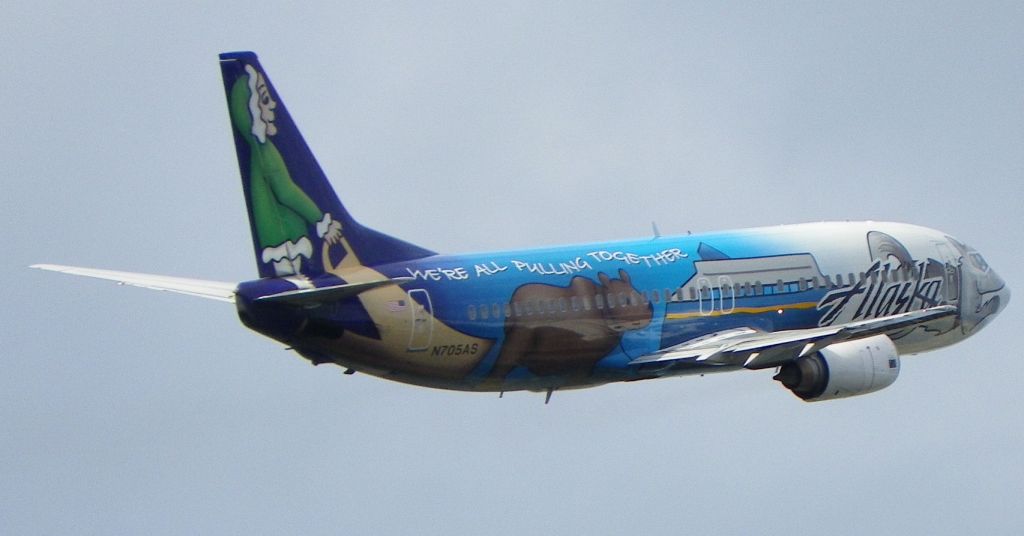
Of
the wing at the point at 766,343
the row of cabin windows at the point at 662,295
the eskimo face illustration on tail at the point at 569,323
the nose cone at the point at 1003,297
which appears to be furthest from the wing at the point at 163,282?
the nose cone at the point at 1003,297

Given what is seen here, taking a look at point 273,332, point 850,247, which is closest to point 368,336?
point 273,332

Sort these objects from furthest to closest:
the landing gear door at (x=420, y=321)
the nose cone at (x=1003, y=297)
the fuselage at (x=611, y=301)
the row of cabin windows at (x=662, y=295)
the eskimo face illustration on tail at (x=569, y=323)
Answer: the nose cone at (x=1003, y=297)
the eskimo face illustration on tail at (x=569, y=323)
the row of cabin windows at (x=662, y=295)
the landing gear door at (x=420, y=321)
the fuselage at (x=611, y=301)

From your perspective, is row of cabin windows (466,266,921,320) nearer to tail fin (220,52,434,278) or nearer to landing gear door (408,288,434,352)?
landing gear door (408,288,434,352)

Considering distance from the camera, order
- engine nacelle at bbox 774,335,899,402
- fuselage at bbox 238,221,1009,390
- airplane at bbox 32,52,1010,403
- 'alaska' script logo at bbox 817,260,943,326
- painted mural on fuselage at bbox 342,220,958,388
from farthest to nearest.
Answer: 'alaska' script logo at bbox 817,260,943,326, engine nacelle at bbox 774,335,899,402, painted mural on fuselage at bbox 342,220,958,388, fuselage at bbox 238,221,1009,390, airplane at bbox 32,52,1010,403

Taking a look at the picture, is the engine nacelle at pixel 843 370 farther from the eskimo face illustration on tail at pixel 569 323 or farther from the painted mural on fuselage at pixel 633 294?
the eskimo face illustration on tail at pixel 569 323

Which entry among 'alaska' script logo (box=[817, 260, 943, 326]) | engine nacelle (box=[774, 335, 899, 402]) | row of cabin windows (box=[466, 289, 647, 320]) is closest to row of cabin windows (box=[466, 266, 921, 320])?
row of cabin windows (box=[466, 289, 647, 320])

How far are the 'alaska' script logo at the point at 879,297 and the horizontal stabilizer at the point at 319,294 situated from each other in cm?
1523

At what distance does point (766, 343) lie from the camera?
55.5 meters

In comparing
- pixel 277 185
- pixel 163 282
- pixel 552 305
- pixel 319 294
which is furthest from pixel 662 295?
pixel 163 282

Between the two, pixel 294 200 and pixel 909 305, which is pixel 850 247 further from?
pixel 294 200

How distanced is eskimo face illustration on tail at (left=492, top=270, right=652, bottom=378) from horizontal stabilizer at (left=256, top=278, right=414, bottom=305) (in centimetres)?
453

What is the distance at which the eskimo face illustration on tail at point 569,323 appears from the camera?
54156 millimetres

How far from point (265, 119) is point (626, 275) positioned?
11065mm

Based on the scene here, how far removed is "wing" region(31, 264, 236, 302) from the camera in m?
52.0
